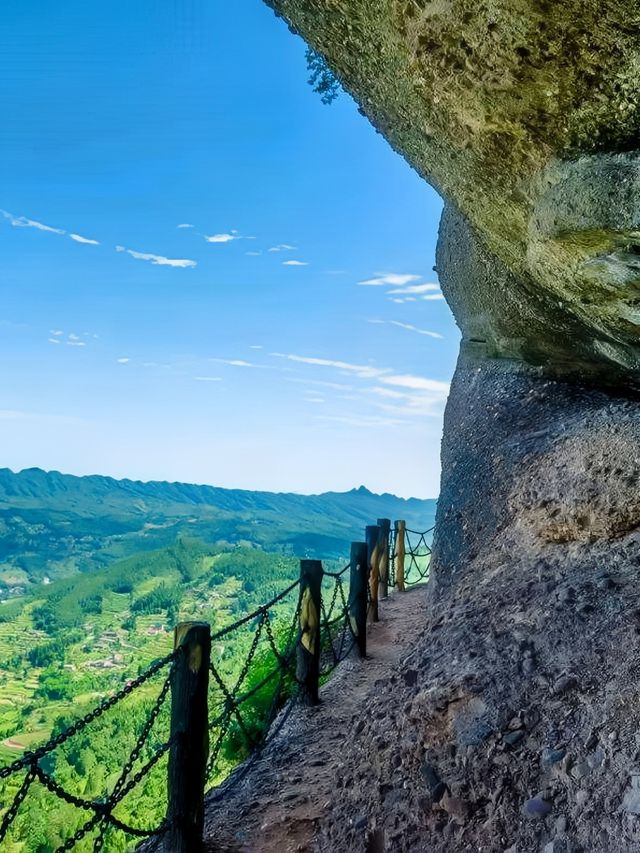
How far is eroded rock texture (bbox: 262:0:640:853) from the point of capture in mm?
3309

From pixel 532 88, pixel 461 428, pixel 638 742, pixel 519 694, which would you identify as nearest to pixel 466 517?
pixel 461 428

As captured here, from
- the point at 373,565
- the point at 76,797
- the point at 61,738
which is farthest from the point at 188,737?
the point at 373,565

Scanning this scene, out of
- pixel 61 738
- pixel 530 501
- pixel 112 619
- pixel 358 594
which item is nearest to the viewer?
pixel 61 738

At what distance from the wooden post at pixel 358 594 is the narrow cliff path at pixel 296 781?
626 mm

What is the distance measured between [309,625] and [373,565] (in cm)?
431

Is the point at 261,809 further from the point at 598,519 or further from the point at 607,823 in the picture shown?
the point at 598,519

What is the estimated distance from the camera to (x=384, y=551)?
11.4m

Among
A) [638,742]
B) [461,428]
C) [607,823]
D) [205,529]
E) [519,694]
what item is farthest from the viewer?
[205,529]

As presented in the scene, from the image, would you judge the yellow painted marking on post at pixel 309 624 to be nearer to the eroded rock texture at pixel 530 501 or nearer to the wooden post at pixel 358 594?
the eroded rock texture at pixel 530 501

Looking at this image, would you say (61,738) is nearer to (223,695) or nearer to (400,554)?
(223,695)

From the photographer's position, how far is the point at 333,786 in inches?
176

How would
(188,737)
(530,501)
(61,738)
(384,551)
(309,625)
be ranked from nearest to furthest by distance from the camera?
(61,738)
(188,737)
(530,501)
(309,625)
(384,551)

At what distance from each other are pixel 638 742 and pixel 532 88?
3.47 meters

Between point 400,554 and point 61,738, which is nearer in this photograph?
point 61,738
